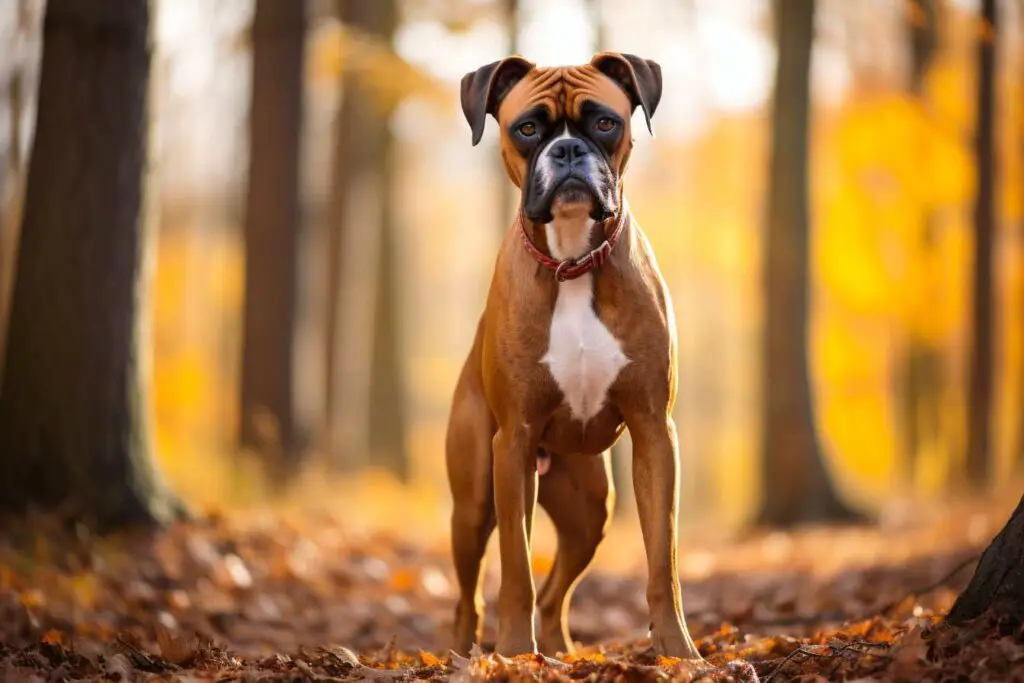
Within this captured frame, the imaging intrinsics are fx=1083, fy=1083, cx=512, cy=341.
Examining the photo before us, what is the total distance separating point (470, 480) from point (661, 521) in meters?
0.94

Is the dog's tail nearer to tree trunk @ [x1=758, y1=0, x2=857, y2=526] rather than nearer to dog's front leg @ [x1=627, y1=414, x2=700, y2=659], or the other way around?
dog's front leg @ [x1=627, y1=414, x2=700, y2=659]

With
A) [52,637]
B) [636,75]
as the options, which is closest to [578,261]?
[636,75]

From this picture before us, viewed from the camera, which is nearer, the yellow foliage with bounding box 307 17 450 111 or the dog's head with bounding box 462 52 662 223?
the dog's head with bounding box 462 52 662 223

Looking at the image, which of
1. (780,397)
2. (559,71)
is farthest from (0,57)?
(559,71)

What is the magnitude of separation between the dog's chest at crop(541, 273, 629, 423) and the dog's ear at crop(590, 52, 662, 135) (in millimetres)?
722

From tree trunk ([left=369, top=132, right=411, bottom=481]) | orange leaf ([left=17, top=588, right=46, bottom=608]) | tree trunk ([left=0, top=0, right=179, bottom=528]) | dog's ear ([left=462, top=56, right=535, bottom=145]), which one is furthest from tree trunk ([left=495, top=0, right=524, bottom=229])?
dog's ear ([left=462, top=56, right=535, bottom=145])

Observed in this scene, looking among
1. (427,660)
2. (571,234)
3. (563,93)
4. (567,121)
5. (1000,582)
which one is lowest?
(427,660)

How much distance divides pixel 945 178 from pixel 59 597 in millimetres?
15304

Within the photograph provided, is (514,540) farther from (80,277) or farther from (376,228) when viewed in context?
(376,228)

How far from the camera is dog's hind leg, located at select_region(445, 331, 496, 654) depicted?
14.8 feet

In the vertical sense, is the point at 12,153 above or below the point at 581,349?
above

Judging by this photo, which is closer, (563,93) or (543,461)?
(563,93)

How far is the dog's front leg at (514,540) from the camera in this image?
405 cm

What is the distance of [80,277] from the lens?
22.3 feet
